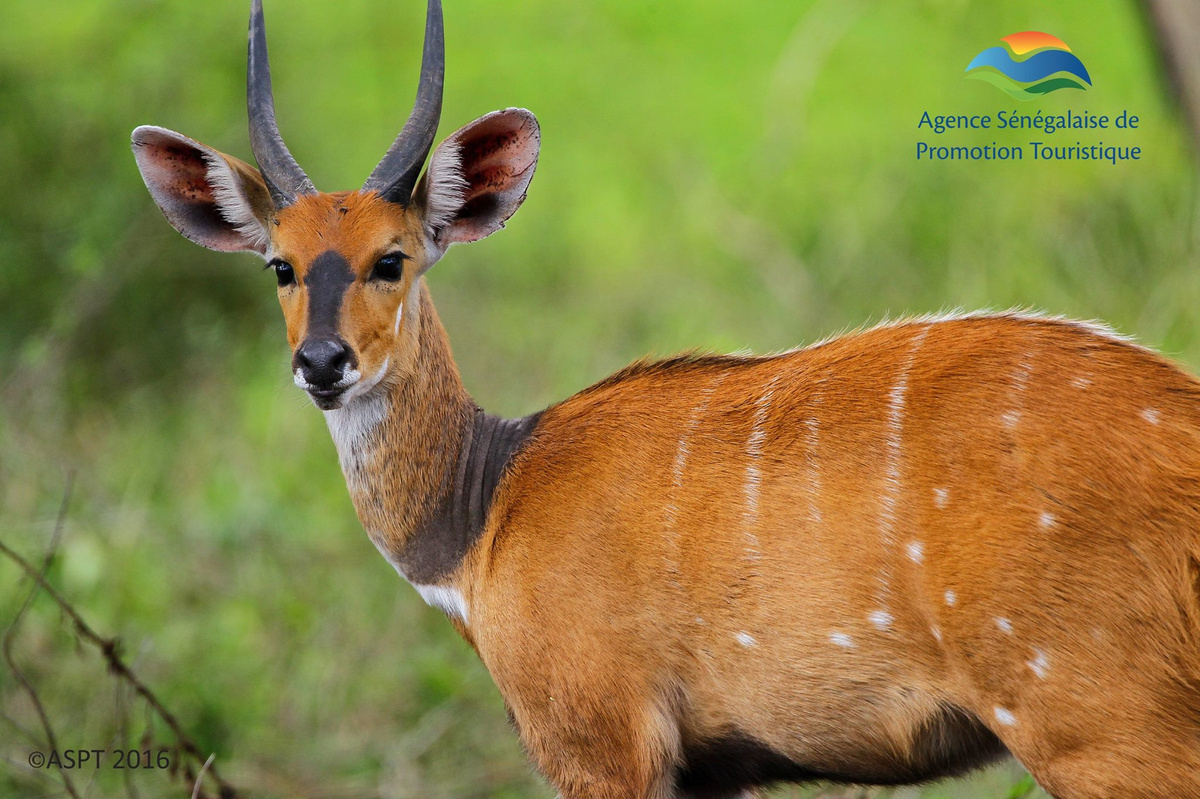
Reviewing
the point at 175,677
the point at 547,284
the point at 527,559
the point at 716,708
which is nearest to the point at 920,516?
the point at 716,708

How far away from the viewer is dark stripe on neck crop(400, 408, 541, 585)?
177 inches

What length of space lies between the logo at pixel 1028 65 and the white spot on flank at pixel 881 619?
4005 millimetres

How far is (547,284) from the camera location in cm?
1126

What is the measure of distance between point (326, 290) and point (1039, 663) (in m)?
2.42

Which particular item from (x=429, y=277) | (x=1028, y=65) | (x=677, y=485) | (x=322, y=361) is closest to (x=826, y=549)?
(x=677, y=485)

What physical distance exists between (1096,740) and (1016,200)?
687 cm

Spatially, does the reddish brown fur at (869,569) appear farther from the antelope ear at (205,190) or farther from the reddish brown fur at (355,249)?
the antelope ear at (205,190)

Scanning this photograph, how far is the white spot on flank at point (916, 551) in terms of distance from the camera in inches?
142

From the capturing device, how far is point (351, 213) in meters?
4.44

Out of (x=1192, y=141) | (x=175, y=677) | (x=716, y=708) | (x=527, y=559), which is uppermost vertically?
(x=1192, y=141)

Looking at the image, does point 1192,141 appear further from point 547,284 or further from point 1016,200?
point 547,284

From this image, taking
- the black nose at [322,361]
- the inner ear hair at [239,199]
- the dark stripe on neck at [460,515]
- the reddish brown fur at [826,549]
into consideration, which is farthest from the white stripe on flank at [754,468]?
the inner ear hair at [239,199]

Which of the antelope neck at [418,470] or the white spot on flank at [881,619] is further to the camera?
the antelope neck at [418,470]

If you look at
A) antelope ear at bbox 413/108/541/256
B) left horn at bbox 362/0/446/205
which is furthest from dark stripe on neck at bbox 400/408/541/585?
A: left horn at bbox 362/0/446/205
